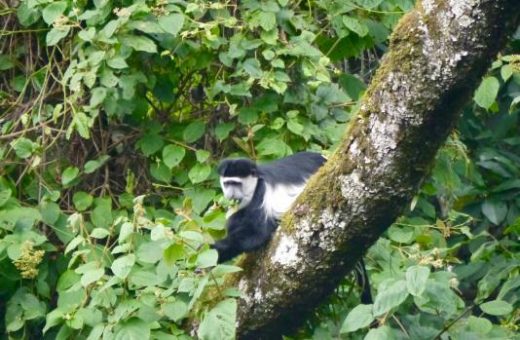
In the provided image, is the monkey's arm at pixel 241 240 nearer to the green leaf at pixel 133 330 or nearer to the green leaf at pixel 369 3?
the green leaf at pixel 133 330

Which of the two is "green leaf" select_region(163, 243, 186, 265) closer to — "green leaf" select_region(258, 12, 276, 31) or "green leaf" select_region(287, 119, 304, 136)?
"green leaf" select_region(287, 119, 304, 136)

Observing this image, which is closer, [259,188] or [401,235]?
[401,235]

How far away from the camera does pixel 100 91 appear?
11.7ft

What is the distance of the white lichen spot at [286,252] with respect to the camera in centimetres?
283

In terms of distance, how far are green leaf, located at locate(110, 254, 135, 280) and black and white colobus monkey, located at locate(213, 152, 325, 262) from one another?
55 cm

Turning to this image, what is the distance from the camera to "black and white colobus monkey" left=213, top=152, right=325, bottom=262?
336 cm

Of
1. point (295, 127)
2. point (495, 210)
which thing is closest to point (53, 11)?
point (295, 127)

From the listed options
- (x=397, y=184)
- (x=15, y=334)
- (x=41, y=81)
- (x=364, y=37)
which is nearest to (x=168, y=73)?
(x=41, y=81)

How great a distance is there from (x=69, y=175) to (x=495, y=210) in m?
1.75

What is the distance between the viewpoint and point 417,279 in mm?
2594

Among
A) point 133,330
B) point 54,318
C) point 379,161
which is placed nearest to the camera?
point 379,161

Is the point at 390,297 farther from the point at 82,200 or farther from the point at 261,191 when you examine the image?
the point at 82,200

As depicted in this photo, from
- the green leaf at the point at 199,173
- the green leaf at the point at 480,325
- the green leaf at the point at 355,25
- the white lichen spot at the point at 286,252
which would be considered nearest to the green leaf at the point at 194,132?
the green leaf at the point at 199,173

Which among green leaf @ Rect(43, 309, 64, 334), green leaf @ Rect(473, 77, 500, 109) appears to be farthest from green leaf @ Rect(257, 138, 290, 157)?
green leaf @ Rect(43, 309, 64, 334)
